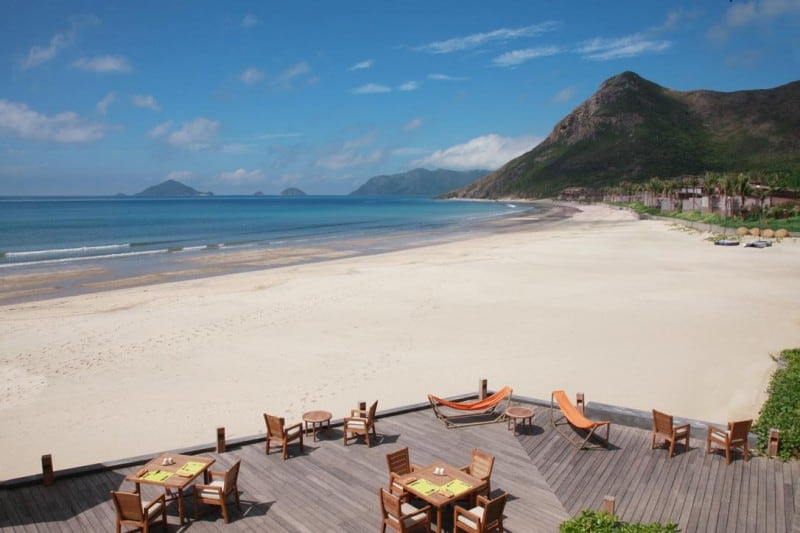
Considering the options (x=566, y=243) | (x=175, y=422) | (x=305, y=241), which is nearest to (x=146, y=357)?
(x=175, y=422)

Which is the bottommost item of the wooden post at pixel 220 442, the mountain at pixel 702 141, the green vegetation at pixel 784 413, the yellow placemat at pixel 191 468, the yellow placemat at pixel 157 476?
the green vegetation at pixel 784 413

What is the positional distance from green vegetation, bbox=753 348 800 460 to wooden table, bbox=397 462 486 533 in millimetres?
5347

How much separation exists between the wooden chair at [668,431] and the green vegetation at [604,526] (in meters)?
3.18

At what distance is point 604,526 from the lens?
6.18m

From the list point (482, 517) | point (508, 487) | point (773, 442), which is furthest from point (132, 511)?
point (773, 442)

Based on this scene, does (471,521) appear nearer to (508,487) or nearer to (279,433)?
(508,487)

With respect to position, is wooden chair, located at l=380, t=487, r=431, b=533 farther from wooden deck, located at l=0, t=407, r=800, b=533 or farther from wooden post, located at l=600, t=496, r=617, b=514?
wooden post, located at l=600, t=496, r=617, b=514

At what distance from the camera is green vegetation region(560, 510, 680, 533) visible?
5.94 meters

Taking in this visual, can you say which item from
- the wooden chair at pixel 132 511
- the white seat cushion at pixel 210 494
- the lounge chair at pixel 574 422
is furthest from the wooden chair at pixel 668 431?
the wooden chair at pixel 132 511

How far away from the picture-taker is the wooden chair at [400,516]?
22.5 ft

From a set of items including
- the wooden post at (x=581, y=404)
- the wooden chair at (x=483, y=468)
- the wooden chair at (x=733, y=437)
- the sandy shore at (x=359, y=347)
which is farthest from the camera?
the sandy shore at (x=359, y=347)

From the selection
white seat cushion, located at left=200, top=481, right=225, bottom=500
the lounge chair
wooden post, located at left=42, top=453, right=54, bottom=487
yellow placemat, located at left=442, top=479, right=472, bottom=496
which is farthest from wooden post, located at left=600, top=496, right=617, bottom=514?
wooden post, located at left=42, top=453, right=54, bottom=487

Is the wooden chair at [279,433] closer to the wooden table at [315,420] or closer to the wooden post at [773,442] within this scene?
the wooden table at [315,420]

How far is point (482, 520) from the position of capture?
21.8 ft
